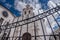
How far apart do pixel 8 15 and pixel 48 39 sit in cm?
366

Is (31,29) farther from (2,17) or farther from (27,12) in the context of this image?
(2,17)

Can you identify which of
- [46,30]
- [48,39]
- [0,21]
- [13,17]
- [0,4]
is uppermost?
[0,4]

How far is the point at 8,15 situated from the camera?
891cm

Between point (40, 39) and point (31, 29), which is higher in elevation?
point (31, 29)

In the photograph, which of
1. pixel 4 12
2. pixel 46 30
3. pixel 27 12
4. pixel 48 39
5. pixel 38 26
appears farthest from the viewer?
pixel 27 12

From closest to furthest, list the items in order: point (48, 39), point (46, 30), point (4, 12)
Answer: point (48, 39), point (46, 30), point (4, 12)

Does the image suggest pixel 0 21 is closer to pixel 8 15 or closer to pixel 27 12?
pixel 8 15

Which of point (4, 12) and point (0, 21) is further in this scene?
point (4, 12)

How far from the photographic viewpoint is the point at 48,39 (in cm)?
725

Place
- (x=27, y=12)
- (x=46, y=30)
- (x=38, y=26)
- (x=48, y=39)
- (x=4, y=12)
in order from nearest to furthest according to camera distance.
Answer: (x=48, y=39)
(x=46, y=30)
(x=4, y=12)
(x=38, y=26)
(x=27, y=12)

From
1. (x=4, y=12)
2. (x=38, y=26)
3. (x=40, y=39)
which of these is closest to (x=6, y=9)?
(x=4, y=12)

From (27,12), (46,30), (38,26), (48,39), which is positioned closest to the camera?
(48,39)

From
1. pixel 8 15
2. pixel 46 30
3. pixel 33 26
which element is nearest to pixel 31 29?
pixel 33 26

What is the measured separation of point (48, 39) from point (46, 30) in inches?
35.8
